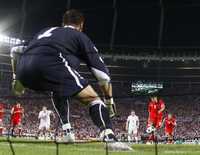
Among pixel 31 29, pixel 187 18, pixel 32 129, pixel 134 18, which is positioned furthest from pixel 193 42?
pixel 32 129

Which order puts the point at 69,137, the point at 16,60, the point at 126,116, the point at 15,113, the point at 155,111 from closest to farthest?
1. the point at 69,137
2. the point at 16,60
3. the point at 15,113
4. the point at 126,116
5. the point at 155,111

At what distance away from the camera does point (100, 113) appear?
3.99 m

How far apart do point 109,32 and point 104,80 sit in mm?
24397

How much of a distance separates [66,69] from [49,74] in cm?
14

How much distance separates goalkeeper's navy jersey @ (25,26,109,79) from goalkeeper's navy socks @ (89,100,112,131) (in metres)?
0.21

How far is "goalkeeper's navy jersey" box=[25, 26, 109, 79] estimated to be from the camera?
3.90 m

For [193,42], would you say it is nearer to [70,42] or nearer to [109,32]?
[109,32]

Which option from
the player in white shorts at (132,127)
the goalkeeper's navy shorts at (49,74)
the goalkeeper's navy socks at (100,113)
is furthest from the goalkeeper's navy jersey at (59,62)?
the player in white shorts at (132,127)

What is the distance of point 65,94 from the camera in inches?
150

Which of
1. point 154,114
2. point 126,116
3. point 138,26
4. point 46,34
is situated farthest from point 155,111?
point 138,26

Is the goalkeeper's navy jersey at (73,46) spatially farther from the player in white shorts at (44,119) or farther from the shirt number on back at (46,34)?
the player in white shorts at (44,119)

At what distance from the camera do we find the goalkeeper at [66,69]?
12.4 ft

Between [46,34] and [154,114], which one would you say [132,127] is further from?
[46,34]

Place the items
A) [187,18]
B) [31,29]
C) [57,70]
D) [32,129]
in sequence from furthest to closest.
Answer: [187,18] → [31,29] → [32,129] → [57,70]
